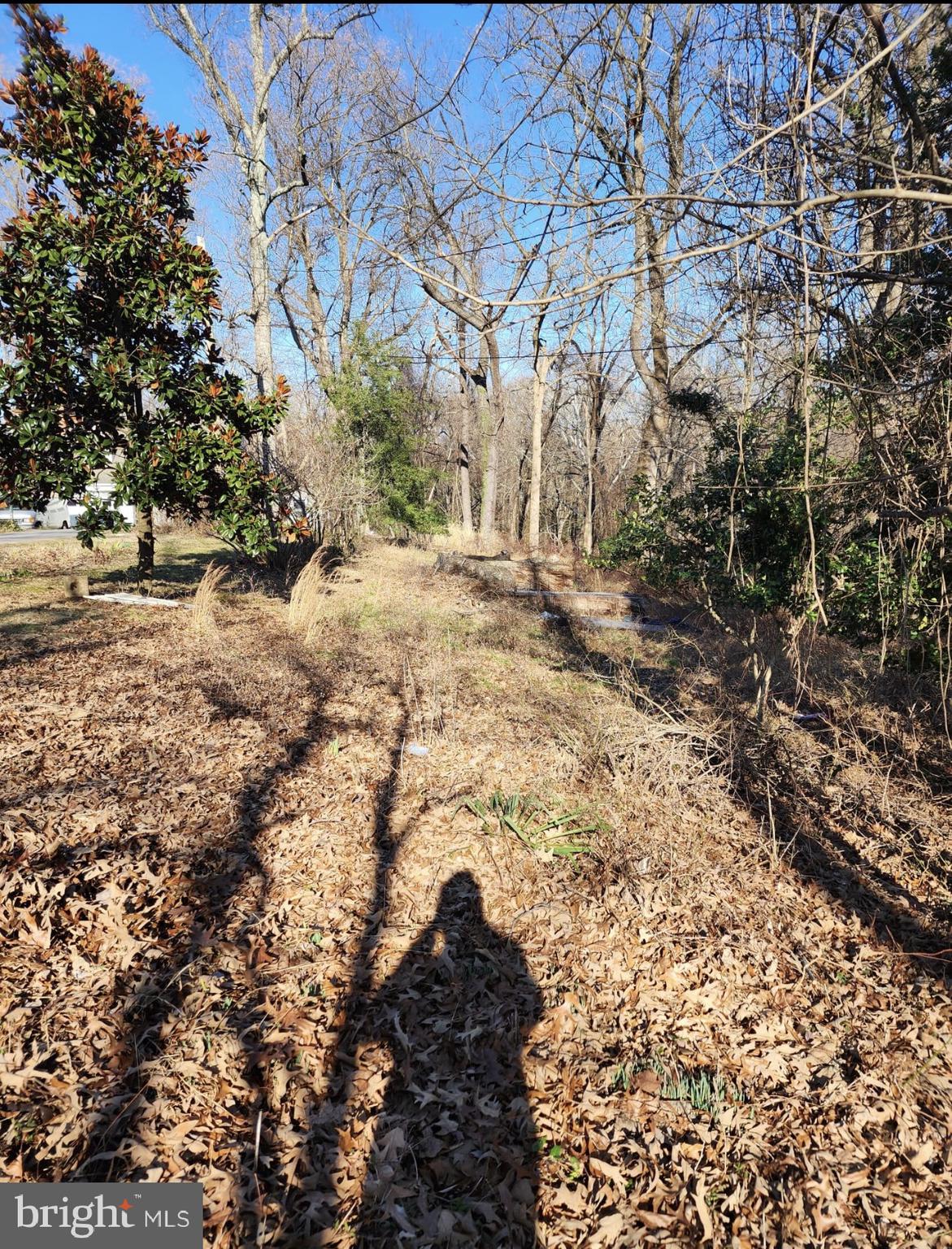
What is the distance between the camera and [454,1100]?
7.40 feet

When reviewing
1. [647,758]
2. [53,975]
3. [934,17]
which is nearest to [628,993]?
[647,758]

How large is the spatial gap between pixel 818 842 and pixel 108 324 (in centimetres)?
827

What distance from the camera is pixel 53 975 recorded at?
2.46 m

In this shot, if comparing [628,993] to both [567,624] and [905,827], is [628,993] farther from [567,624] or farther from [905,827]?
[567,624]

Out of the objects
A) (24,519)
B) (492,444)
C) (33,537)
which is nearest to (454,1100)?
(492,444)

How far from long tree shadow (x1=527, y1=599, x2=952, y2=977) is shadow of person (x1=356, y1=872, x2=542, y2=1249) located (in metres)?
1.89

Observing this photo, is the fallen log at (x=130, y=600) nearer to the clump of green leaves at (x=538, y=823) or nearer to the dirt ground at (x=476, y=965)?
the dirt ground at (x=476, y=965)

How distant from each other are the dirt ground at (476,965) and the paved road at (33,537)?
1206 cm

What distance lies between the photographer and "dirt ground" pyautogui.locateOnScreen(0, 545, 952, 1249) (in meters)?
1.98

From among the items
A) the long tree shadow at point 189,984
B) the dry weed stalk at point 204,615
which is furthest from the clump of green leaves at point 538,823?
the dry weed stalk at point 204,615

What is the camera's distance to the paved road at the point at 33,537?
14852mm

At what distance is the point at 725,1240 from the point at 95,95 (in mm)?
9439

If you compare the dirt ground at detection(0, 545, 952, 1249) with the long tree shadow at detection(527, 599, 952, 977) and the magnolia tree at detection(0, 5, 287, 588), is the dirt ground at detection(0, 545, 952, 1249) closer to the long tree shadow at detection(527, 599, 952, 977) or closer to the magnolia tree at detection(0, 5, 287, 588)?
the long tree shadow at detection(527, 599, 952, 977)

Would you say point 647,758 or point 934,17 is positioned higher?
point 934,17
